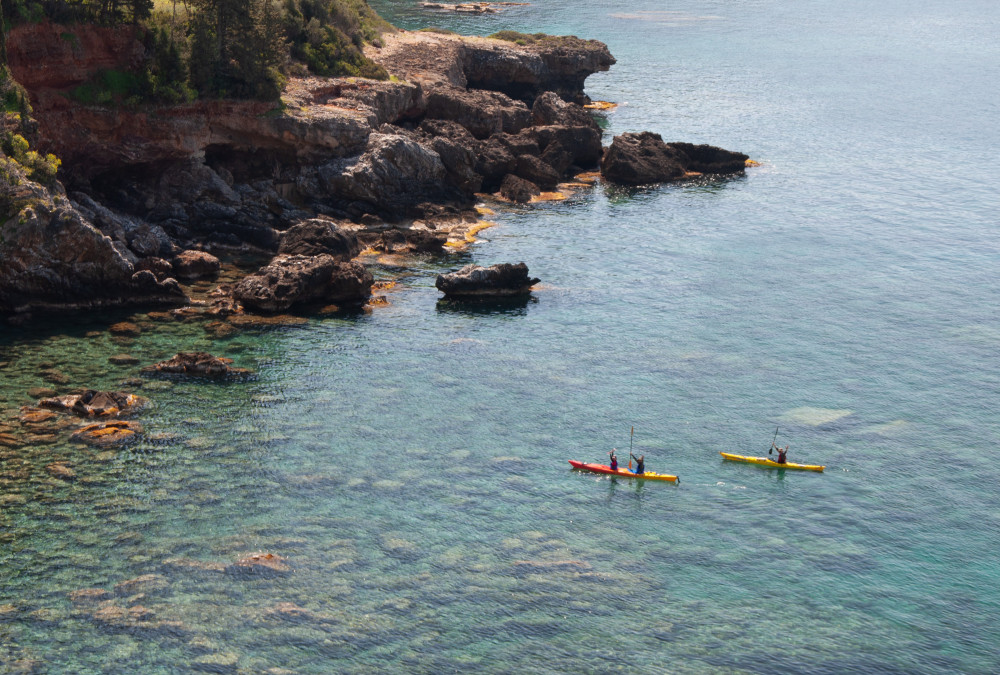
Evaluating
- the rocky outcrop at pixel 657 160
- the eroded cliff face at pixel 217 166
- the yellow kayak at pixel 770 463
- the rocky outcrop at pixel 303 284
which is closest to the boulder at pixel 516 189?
the eroded cliff face at pixel 217 166

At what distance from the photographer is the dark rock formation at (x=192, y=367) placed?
5791 cm

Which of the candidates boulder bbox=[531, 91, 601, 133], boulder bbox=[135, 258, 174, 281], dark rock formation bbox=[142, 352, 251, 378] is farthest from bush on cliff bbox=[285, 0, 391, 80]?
dark rock formation bbox=[142, 352, 251, 378]

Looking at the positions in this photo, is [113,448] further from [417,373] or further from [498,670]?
[498,670]

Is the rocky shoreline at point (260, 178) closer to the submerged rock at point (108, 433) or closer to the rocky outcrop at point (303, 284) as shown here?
the rocky outcrop at point (303, 284)

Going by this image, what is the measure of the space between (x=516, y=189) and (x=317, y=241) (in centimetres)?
2957

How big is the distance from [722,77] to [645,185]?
2704 inches

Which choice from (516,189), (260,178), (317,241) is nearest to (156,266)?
(317,241)

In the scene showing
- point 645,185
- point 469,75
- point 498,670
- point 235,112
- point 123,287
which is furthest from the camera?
point 469,75

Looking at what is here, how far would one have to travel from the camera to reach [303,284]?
6756cm

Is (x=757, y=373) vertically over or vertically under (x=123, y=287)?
under

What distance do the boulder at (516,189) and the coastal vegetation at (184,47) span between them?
2319 centimetres

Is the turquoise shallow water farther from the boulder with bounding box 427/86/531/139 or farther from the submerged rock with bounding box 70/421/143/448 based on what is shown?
the boulder with bounding box 427/86/531/139

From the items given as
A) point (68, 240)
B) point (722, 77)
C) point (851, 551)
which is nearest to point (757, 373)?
point (851, 551)

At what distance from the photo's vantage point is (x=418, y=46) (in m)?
117
